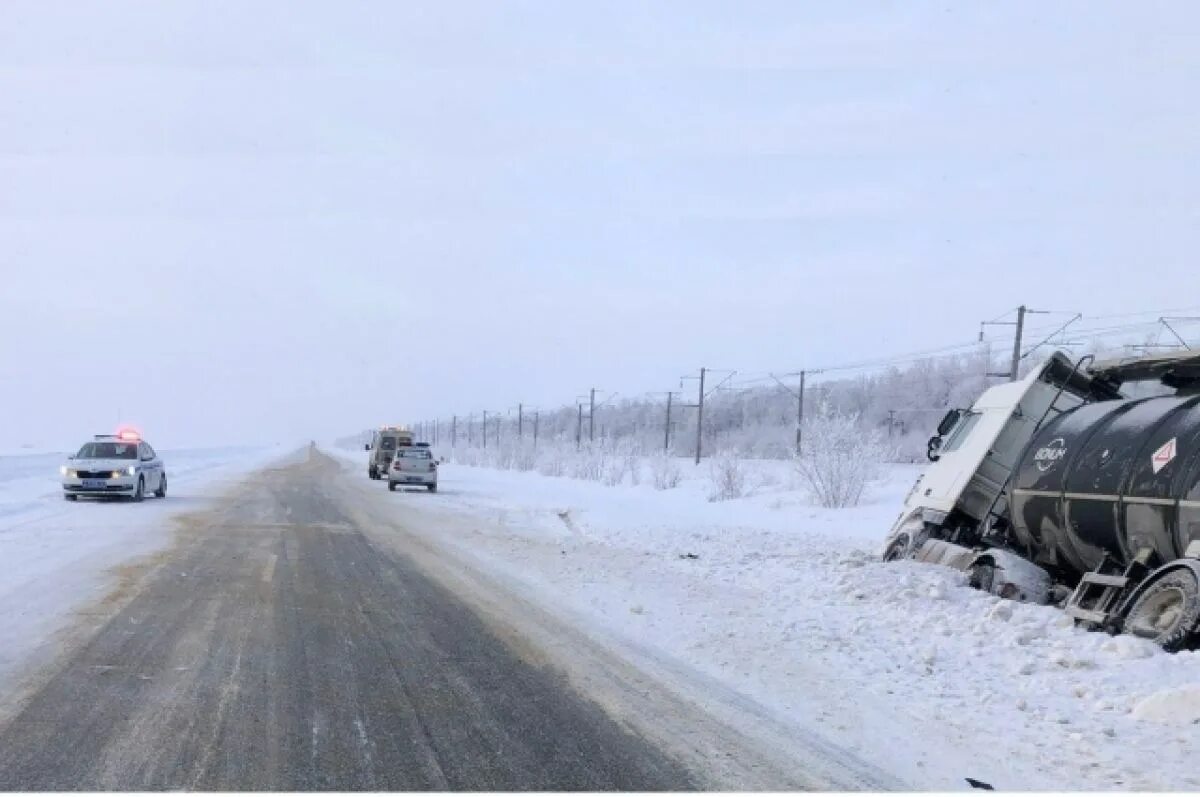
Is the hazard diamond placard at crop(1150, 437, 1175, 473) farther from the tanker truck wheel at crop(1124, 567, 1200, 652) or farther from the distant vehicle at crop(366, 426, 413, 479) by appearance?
the distant vehicle at crop(366, 426, 413, 479)

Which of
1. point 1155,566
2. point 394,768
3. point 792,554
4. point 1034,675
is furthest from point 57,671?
point 792,554

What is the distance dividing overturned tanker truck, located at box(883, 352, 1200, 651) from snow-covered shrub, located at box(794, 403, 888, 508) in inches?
526

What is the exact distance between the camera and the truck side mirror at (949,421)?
16375mm

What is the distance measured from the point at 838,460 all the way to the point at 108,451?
21889 millimetres

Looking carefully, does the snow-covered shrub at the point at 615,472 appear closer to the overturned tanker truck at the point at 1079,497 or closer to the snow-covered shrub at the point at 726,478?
the snow-covered shrub at the point at 726,478

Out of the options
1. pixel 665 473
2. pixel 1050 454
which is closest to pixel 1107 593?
pixel 1050 454

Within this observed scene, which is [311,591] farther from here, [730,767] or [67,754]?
[730,767]

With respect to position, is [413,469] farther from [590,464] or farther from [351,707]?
[351,707]

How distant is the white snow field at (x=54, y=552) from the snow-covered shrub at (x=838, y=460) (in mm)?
18324

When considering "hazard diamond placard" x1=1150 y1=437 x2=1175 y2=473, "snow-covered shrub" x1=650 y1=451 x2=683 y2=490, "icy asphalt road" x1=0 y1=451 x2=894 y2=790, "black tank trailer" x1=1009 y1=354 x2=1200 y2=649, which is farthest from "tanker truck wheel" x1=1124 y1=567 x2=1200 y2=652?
"snow-covered shrub" x1=650 y1=451 x2=683 y2=490

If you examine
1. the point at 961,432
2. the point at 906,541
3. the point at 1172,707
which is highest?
the point at 961,432

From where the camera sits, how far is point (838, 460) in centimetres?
2994

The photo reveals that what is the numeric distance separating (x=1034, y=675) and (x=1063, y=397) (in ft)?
23.8

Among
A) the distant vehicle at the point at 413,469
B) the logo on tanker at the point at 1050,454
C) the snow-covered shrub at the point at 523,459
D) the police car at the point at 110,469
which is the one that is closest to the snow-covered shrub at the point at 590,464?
the snow-covered shrub at the point at 523,459
